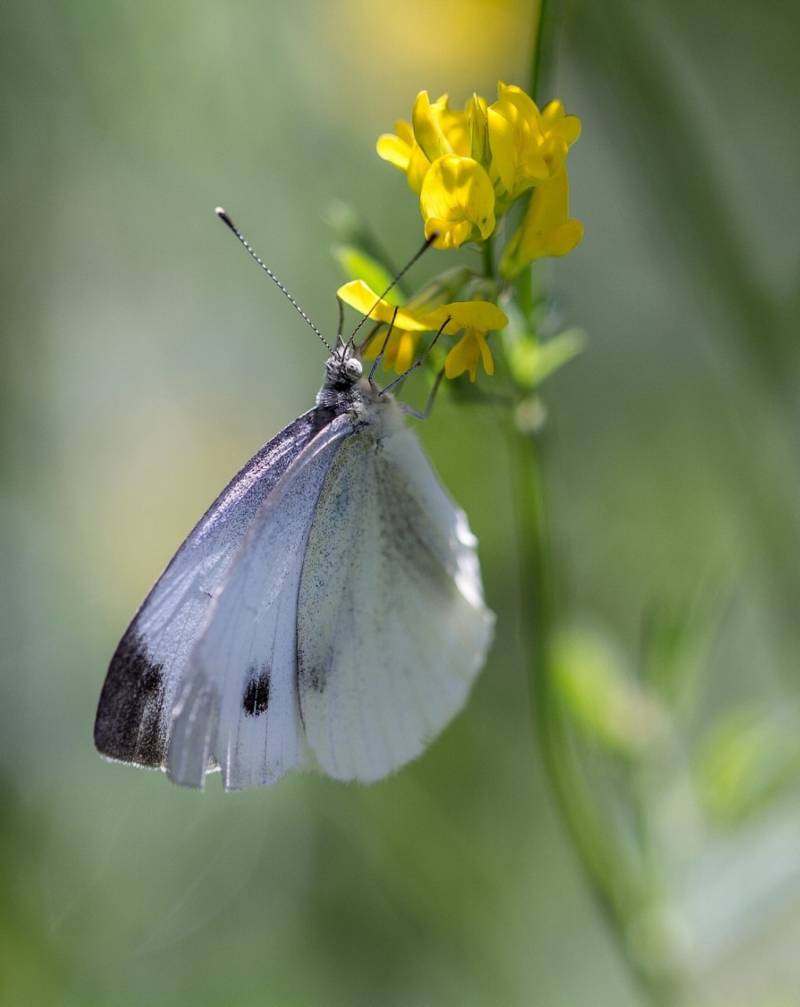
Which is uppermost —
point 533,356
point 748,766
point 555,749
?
point 533,356

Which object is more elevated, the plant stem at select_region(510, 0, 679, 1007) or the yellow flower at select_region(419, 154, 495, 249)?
the yellow flower at select_region(419, 154, 495, 249)

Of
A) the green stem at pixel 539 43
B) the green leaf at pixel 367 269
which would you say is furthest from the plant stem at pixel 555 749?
the green stem at pixel 539 43

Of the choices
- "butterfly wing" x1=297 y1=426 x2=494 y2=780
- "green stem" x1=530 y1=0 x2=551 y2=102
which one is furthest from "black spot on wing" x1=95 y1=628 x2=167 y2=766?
"green stem" x1=530 y1=0 x2=551 y2=102

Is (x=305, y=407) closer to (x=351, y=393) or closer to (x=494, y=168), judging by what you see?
(x=351, y=393)

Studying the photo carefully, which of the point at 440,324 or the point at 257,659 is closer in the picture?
the point at 440,324

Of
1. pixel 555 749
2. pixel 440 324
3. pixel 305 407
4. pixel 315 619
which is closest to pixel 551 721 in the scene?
pixel 555 749

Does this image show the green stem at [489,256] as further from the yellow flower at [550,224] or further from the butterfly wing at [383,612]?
the butterfly wing at [383,612]

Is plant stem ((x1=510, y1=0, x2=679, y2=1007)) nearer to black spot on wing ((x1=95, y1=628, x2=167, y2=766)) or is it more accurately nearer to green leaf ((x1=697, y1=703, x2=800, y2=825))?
green leaf ((x1=697, y1=703, x2=800, y2=825))
